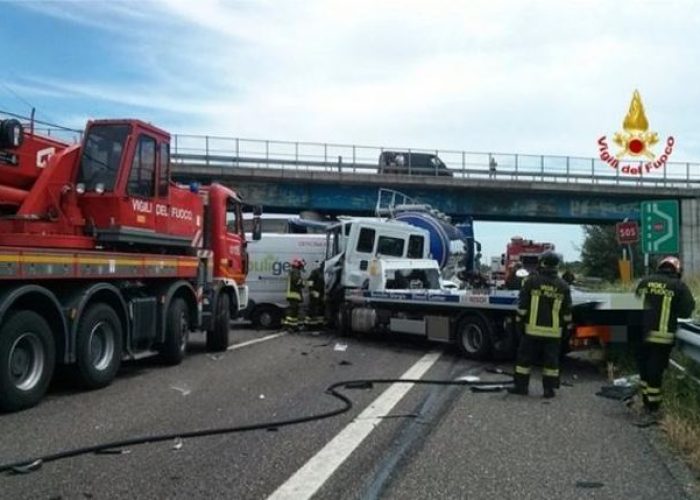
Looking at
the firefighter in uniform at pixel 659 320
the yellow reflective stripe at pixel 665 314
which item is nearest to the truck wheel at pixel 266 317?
the firefighter in uniform at pixel 659 320

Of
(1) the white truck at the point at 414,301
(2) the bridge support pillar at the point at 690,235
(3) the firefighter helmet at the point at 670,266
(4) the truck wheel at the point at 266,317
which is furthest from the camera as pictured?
(2) the bridge support pillar at the point at 690,235

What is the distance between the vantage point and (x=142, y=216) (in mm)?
10977

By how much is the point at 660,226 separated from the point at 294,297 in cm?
820

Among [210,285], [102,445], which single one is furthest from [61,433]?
[210,285]

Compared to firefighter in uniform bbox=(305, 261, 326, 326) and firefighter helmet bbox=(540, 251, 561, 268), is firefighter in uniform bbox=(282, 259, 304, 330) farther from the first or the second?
firefighter helmet bbox=(540, 251, 561, 268)

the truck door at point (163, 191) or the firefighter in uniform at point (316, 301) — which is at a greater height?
the truck door at point (163, 191)

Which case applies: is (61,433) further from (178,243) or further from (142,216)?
(178,243)

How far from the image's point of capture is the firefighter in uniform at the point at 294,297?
18828 millimetres

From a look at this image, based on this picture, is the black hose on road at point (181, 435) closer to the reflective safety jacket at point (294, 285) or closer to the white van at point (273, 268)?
the reflective safety jacket at point (294, 285)

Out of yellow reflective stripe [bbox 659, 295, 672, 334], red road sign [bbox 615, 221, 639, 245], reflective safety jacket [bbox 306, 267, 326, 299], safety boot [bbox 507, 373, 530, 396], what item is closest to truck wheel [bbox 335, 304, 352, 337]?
reflective safety jacket [bbox 306, 267, 326, 299]

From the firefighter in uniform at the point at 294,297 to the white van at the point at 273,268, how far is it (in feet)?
2.08

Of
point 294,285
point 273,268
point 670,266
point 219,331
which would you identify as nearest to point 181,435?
point 670,266

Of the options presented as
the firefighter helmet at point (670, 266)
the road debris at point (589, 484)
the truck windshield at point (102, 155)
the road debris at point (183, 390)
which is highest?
the truck windshield at point (102, 155)

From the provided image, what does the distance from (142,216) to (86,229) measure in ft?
2.86
